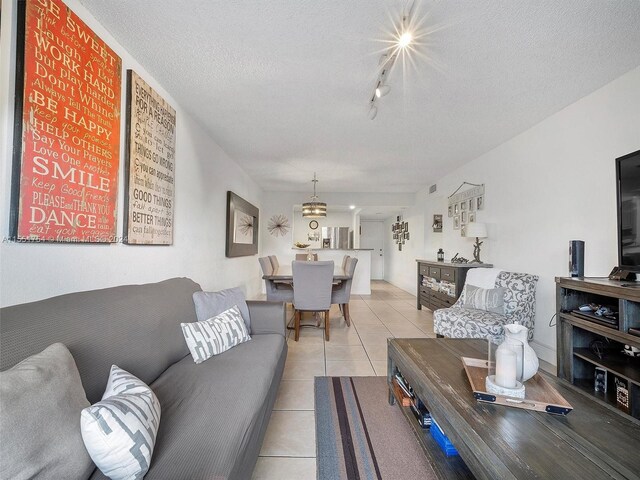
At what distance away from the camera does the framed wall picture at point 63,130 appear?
3.93 ft

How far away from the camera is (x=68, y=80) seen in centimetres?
139

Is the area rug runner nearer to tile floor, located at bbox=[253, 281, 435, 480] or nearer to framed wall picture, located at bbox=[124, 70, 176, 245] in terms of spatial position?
tile floor, located at bbox=[253, 281, 435, 480]

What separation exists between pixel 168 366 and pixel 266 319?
0.79 metres

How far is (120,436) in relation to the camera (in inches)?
31.3

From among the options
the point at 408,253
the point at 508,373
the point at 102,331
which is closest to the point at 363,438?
the point at 508,373

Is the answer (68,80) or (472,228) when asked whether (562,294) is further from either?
(68,80)

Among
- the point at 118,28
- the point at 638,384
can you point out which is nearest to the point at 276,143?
the point at 118,28

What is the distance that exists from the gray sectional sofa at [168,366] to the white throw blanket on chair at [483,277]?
2.36 metres

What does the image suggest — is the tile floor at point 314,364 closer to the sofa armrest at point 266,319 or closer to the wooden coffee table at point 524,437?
the sofa armrest at point 266,319

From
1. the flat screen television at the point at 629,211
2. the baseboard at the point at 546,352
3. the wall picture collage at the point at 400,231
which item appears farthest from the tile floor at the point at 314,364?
the wall picture collage at the point at 400,231

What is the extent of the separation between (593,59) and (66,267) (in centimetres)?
342

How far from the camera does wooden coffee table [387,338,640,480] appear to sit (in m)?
0.83

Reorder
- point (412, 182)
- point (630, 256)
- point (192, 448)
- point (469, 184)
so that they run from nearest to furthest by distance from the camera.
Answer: point (192, 448)
point (630, 256)
point (469, 184)
point (412, 182)

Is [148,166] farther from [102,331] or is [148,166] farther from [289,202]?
[289,202]
